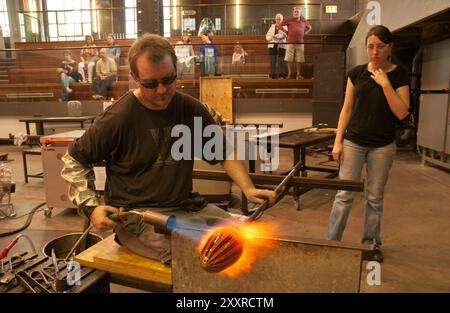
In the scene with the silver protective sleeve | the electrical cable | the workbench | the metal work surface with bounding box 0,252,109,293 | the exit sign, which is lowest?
the electrical cable

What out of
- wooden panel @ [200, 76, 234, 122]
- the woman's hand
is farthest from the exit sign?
the woman's hand

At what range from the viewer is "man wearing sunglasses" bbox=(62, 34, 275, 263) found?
1.43 m

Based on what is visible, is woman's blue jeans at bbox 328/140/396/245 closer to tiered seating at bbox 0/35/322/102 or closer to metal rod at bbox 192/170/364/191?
metal rod at bbox 192/170/364/191

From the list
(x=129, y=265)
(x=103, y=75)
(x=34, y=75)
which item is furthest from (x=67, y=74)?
(x=129, y=265)

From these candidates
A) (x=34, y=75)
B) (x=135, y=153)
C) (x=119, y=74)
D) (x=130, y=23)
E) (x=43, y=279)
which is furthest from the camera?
(x=130, y=23)

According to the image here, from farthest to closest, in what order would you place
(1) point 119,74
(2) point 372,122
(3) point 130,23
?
(3) point 130,23, (1) point 119,74, (2) point 372,122

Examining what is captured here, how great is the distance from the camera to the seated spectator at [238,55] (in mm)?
8734

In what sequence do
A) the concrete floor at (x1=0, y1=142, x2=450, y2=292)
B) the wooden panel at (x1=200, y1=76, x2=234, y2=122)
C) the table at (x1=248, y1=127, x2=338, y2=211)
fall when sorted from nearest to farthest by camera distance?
the concrete floor at (x1=0, y1=142, x2=450, y2=292) < the table at (x1=248, y1=127, x2=338, y2=211) < the wooden panel at (x1=200, y1=76, x2=234, y2=122)

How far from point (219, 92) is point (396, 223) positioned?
5.53m

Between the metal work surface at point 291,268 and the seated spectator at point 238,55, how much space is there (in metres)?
7.97

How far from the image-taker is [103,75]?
8.70 metres

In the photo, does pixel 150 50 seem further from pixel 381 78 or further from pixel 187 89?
pixel 187 89

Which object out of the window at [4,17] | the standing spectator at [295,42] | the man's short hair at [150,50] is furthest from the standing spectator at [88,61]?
the man's short hair at [150,50]

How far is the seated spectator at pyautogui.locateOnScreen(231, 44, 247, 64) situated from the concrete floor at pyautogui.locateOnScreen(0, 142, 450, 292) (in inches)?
180
